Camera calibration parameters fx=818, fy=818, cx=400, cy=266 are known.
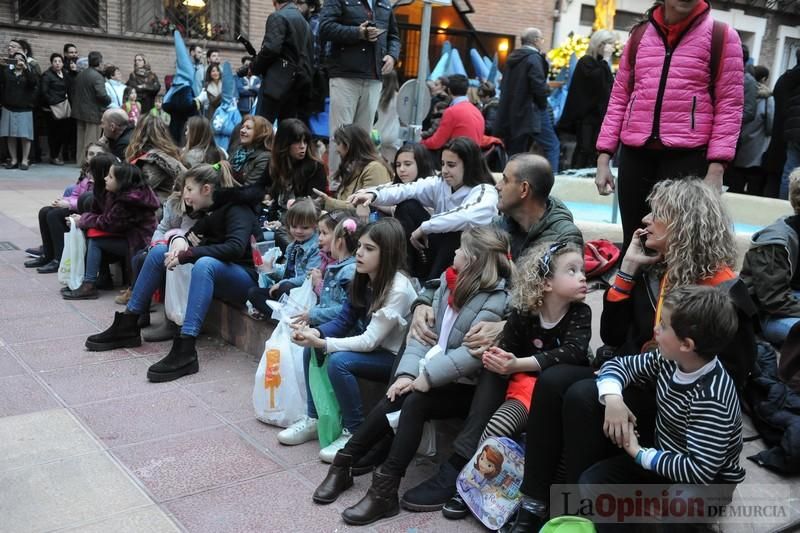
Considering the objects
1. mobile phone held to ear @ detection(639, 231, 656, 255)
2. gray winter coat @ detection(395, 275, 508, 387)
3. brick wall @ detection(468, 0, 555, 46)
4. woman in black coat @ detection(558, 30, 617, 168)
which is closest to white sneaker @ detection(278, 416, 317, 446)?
gray winter coat @ detection(395, 275, 508, 387)

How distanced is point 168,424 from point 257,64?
407 cm

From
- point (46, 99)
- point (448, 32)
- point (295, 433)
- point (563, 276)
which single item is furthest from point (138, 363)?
point (448, 32)

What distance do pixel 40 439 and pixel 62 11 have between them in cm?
1342

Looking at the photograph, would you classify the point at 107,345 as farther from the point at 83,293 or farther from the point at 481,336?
the point at 481,336

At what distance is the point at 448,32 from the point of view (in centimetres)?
1892

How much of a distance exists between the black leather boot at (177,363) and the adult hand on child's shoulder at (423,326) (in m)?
1.83

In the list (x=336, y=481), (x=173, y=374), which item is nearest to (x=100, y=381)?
(x=173, y=374)

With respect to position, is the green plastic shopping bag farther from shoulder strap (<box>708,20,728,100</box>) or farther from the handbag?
the handbag

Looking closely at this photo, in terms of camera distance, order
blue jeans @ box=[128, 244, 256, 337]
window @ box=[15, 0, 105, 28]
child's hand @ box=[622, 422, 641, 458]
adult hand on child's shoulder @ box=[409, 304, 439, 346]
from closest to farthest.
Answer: child's hand @ box=[622, 422, 641, 458]
adult hand on child's shoulder @ box=[409, 304, 439, 346]
blue jeans @ box=[128, 244, 256, 337]
window @ box=[15, 0, 105, 28]

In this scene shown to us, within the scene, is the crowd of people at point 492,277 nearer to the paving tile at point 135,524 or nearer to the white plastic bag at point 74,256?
the white plastic bag at point 74,256

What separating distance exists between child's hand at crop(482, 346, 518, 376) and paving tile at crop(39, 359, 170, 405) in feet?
7.60

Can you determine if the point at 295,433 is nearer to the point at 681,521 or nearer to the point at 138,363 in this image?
the point at 138,363

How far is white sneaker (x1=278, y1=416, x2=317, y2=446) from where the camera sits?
4.22m

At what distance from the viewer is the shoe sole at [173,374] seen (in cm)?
499
